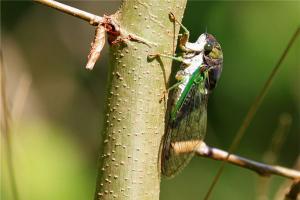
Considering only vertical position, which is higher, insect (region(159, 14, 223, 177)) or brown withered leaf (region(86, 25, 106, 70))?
brown withered leaf (region(86, 25, 106, 70))

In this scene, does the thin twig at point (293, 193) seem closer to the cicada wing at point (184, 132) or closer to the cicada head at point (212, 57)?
the cicada wing at point (184, 132)

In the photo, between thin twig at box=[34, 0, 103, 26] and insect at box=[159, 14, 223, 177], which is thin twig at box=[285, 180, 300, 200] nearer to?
insect at box=[159, 14, 223, 177]

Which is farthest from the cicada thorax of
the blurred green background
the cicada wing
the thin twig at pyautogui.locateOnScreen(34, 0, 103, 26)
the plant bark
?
the blurred green background

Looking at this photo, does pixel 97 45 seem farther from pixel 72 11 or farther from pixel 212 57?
pixel 212 57

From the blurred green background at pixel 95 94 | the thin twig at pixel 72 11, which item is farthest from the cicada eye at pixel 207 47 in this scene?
the blurred green background at pixel 95 94

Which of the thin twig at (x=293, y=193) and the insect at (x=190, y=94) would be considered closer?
the thin twig at (x=293, y=193)

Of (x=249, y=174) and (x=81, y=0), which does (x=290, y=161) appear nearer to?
(x=249, y=174)

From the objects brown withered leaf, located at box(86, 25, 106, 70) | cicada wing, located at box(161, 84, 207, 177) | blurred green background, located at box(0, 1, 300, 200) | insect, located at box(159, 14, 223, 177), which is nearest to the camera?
brown withered leaf, located at box(86, 25, 106, 70)

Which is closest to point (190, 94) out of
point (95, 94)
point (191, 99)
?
point (191, 99)
